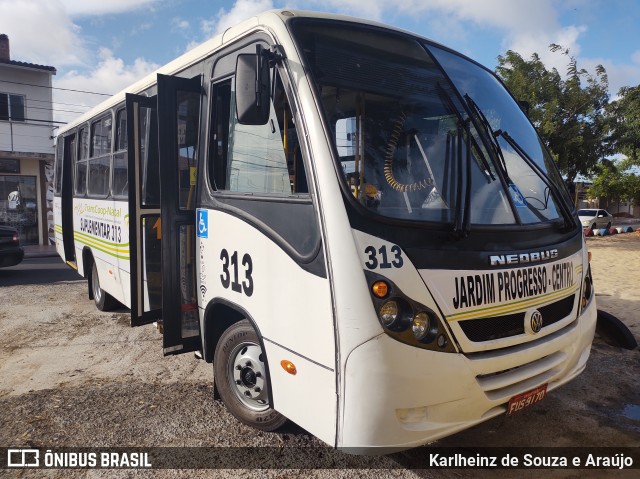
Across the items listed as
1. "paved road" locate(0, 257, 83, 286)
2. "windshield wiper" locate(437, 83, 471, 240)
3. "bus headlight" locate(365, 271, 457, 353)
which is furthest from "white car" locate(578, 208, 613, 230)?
"bus headlight" locate(365, 271, 457, 353)

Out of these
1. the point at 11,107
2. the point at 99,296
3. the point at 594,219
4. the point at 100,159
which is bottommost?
the point at 99,296

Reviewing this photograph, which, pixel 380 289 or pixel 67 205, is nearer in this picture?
pixel 380 289

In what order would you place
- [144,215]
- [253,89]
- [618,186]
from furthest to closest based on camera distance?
1. [618,186]
2. [144,215]
3. [253,89]

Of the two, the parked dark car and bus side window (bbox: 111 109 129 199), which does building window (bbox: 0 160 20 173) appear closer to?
the parked dark car

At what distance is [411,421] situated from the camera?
101 inches

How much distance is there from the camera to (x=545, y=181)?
3584mm

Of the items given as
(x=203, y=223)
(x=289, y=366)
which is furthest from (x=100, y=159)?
(x=289, y=366)

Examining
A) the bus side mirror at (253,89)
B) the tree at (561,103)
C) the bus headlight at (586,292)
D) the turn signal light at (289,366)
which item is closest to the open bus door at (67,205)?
the bus side mirror at (253,89)

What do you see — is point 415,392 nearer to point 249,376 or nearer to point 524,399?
point 524,399

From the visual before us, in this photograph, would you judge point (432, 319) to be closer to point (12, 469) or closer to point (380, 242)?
point (380, 242)

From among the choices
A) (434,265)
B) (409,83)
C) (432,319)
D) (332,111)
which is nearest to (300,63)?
(332,111)

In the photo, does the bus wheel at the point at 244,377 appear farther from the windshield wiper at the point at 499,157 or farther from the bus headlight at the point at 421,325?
the windshield wiper at the point at 499,157

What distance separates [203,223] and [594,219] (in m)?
31.1

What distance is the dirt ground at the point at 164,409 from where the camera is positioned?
330cm
